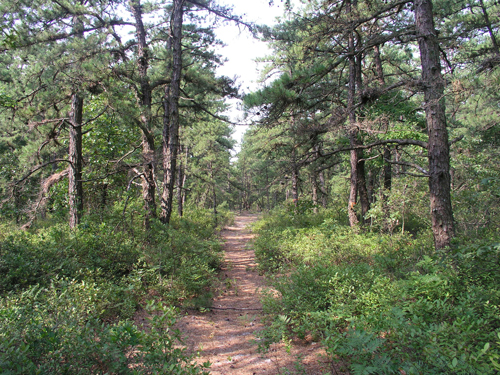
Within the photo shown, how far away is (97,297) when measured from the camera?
4.46 m

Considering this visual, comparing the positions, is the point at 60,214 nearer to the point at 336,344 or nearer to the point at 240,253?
the point at 240,253

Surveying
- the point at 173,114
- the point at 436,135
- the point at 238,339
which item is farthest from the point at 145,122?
the point at 436,135

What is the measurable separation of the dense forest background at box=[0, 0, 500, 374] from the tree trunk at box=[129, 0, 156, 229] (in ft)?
0.22

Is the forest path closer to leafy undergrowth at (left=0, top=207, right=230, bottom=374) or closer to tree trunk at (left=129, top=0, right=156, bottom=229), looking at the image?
leafy undergrowth at (left=0, top=207, right=230, bottom=374)

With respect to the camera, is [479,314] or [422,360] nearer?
[422,360]

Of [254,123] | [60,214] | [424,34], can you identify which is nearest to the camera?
[424,34]

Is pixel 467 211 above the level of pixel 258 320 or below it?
above

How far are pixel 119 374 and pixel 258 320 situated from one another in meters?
3.37

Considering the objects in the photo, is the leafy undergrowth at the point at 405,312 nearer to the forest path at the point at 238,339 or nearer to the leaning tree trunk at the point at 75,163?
the forest path at the point at 238,339

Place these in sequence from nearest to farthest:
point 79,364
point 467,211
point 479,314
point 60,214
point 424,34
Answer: point 79,364, point 479,314, point 424,34, point 467,211, point 60,214

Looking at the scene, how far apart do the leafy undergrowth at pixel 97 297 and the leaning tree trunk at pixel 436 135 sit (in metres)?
4.72

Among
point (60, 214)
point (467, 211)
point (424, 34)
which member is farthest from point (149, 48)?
point (467, 211)

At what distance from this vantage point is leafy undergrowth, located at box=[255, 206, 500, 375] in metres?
2.54

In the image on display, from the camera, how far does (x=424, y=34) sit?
206 inches
